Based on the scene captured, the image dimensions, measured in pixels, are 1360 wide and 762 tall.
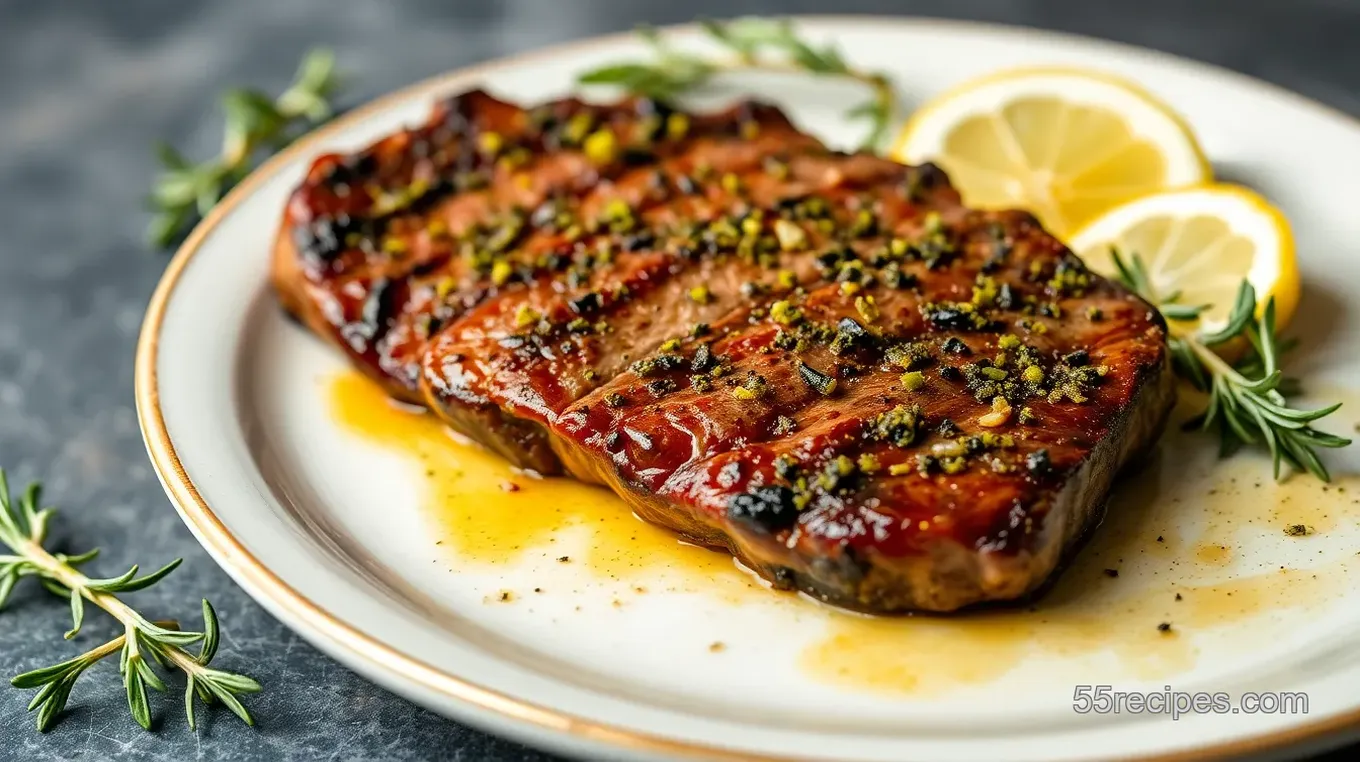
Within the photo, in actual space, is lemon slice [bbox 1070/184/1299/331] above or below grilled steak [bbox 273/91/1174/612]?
above

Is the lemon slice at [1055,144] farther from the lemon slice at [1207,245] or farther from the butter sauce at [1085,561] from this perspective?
the butter sauce at [1085,561]

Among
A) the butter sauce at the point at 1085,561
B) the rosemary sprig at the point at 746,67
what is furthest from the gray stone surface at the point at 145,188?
the rosemary sprig at the point at 746,67

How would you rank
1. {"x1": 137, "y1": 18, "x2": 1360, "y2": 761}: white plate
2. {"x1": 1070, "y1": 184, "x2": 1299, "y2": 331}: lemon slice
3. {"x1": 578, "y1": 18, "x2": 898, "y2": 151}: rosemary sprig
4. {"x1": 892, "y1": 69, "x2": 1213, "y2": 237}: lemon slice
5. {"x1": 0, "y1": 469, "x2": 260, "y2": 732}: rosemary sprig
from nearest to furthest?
{"x1": 137, "y1": 18, "x2": 1360, "y2": 761}: white plate, {"x1": 0, "y1": 469, "x2": 260, "y2": 732}: rosemary sprig, {"x1": 1070, "y1": 184, "x2": 1299, "y2": 331}: lemon slice, {"x1": 892, "y1": 69, "x2": 1213, "y2": 237}: lemon slice, {"x1": 578, "y1": 18, "x2": 898, "y2": 151}: rosemary sprig

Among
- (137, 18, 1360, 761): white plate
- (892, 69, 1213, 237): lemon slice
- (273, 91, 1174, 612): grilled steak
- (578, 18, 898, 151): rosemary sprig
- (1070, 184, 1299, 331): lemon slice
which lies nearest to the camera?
(137, 18, 1360, 761): white plate

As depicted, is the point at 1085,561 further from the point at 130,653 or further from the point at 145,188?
the point at 145,188

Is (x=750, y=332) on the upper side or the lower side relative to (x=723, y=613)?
upper

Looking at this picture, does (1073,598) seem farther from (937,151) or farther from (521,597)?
(937,151)

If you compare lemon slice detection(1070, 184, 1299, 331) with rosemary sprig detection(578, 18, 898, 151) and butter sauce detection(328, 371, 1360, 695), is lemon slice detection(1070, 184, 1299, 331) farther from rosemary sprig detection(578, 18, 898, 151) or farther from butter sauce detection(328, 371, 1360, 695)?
rosemary sprig detection(578, 18, 898, 151)

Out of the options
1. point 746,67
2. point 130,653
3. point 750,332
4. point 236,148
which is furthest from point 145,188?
point 750,332

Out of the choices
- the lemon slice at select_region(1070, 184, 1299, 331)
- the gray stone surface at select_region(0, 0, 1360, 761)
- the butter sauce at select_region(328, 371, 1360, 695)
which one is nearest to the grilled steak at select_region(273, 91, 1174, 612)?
the butter sauce at select_region(328, 371, 1360, 695)
